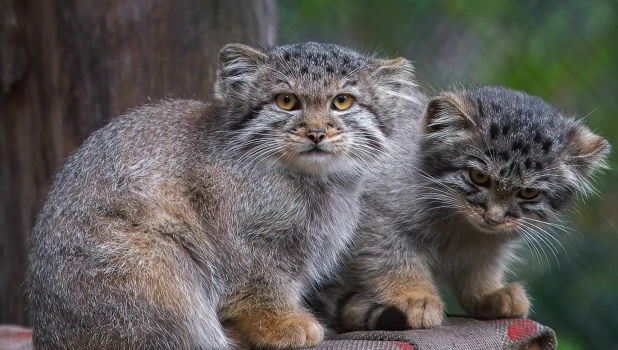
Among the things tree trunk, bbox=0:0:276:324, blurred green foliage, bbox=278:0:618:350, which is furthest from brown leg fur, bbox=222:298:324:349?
blurred green foliage, bbox=278:0:618:350

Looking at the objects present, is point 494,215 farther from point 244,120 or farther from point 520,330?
point 244,120

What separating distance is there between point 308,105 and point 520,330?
5.05 feet

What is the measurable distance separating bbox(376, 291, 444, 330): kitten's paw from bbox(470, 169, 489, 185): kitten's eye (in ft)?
2.13

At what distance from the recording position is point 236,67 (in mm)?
4477

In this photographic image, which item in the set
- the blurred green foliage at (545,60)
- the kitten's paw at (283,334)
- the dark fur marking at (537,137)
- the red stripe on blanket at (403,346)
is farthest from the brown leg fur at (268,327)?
the blurred green foliage at (545,60)

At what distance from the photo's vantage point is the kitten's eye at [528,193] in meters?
4.24

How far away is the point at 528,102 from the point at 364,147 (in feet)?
2.90

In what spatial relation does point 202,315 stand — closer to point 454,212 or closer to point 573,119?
point 454,212

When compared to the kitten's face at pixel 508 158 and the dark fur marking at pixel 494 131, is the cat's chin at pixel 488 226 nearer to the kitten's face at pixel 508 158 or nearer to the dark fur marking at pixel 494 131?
Result: the kitten's face at pixel 508 158

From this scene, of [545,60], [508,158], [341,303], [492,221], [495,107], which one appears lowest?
[341,303]

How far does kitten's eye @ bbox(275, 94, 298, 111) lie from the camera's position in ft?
14.1

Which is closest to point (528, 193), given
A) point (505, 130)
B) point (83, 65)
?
point (505, 130)

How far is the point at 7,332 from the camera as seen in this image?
17.7 feet

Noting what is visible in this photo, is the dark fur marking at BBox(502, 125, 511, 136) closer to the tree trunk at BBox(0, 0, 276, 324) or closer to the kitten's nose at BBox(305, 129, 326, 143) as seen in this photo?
the kitten's nose at BBox(305, 129, 326, 143)
